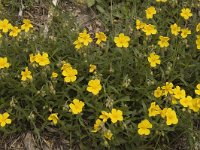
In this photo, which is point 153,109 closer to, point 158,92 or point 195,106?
point 158,92

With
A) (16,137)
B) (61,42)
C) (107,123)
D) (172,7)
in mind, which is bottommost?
(16,137)

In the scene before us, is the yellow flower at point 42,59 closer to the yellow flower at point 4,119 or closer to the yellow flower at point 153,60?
the yellow flower at point 4,119

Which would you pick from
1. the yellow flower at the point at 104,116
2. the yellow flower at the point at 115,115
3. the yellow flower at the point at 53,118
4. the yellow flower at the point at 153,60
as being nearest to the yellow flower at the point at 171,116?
the yellow flower at the point at 115,115

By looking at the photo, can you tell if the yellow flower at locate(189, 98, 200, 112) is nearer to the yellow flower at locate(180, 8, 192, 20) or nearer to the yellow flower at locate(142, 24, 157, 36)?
the yellow flower at locate(142, 24, 157, 36)

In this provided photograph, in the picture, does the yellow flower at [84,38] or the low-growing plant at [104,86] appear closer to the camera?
the low-growing plant at [104,86]

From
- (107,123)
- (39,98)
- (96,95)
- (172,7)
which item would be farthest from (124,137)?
(172,7)

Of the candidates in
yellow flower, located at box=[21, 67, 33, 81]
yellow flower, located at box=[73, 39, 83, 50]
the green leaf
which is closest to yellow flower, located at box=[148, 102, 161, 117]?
yellow flower, located at box=[73, 39, 83, 50]

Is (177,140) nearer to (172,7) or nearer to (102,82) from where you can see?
(102,82)
